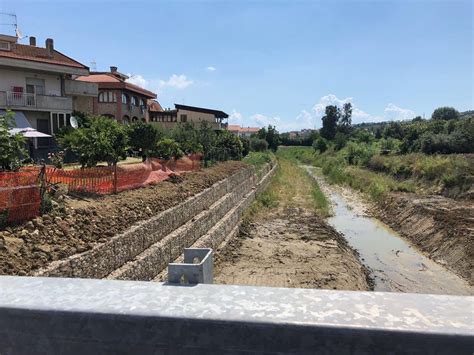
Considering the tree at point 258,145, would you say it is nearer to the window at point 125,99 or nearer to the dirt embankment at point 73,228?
the window at point 125,99

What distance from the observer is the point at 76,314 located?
5.71 feet

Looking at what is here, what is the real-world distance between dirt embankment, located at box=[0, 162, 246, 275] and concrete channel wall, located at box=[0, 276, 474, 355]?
Answer: 515 centimetres

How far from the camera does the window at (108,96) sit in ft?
131

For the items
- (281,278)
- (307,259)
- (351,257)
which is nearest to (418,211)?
(351,257)

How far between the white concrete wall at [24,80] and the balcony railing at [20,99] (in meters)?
1.07

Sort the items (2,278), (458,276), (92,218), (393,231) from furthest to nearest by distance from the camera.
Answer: (393,231), (458,276), (92,218), (2,278)

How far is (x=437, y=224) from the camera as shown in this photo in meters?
19.5

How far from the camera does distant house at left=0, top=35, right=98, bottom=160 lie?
25.5m

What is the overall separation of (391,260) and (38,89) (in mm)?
25107

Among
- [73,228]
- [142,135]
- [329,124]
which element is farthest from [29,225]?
[329,124]

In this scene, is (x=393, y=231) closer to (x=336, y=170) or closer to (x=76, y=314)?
(x=76, y=314)

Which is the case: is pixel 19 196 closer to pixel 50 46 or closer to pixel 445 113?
pixel 50 46

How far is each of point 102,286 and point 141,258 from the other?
7.98m

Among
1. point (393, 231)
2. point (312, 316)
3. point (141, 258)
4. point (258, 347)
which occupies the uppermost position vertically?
point (312, 316)
